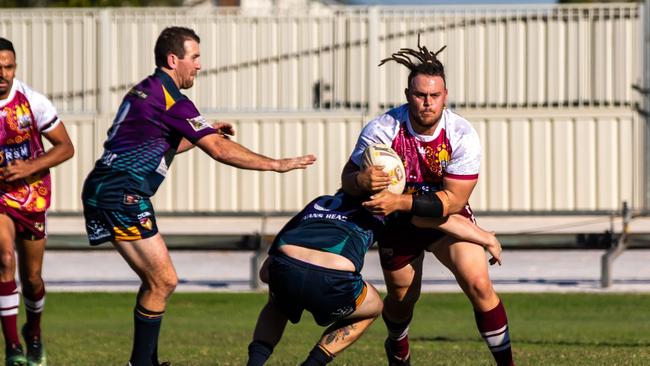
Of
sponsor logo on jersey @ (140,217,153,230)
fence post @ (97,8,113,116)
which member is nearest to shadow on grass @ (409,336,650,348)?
sponsor logo on jersey @ (140,217,153,230)

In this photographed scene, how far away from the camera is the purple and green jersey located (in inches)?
339

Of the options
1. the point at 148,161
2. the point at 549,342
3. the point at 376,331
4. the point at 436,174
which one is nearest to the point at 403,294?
the point at 436,174

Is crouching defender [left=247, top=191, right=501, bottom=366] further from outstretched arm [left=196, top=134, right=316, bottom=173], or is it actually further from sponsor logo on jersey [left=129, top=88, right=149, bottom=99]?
sponsor logo on jersey [left=129, top=88, right=149, bottom=99]

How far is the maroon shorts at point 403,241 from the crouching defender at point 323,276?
0.33m

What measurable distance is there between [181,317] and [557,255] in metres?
7.94

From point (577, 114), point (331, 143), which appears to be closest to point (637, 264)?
point (577, 114)

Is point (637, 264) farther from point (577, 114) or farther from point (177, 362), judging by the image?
point (177, 362)

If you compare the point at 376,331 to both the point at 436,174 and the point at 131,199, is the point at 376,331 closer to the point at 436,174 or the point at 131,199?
the point at 436,174

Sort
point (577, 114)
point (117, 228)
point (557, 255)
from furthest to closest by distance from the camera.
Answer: point (577, 114) → point (557, 255) → point (117, 228)

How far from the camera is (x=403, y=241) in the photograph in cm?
898

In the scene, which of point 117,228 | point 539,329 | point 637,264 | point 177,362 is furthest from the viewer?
point 637,264

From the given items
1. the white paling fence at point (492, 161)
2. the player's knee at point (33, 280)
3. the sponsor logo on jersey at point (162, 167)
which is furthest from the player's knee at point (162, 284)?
the white paling fence at point (492, 161)

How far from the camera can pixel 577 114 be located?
23.8 meters

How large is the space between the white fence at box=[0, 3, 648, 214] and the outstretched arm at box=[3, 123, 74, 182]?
47.2 ft
